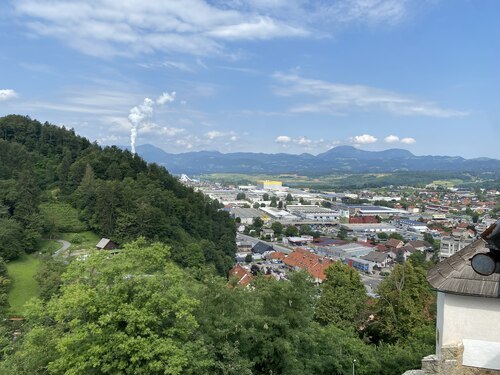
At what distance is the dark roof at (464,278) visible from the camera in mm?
7188

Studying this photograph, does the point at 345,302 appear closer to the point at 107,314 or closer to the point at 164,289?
the point at 164,289

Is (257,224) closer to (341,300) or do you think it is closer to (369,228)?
(369,228)

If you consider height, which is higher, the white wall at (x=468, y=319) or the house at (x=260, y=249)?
the white wall at (x=468, y=319)

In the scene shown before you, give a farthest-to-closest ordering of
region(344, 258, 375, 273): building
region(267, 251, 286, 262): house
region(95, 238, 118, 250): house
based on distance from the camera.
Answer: region(267, 251, 286, 262): house < region(344, 258, 375, 273): building < region(95, 238, 118, 250): house

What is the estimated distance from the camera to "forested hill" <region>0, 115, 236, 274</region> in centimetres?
3984

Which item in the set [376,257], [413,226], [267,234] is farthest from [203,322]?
[413,226]

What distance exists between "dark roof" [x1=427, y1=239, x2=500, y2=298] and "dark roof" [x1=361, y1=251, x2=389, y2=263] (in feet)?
184

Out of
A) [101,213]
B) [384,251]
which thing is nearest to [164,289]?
[101,213]

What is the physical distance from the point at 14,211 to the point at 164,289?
36779mm

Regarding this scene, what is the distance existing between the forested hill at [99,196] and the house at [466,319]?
3336 centimetres

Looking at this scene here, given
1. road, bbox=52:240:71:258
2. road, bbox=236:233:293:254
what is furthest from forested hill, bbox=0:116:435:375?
road, bbox=236:233:293:254

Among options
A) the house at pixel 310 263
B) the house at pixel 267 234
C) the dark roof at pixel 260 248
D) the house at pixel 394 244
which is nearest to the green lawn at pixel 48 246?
the house at pixel 310 263

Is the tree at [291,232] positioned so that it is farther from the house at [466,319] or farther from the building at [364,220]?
the house at [466,319]

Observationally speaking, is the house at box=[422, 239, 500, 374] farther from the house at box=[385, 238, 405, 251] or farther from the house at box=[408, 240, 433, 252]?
the house at box=[408, 240, 433, 252]
